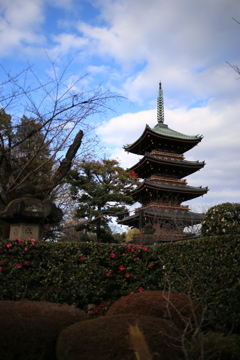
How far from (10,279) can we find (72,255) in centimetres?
125

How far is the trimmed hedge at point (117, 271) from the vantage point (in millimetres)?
5676

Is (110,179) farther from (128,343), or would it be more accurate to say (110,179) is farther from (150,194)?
(128,343)

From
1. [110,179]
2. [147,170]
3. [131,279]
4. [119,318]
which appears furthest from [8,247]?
[147,170]

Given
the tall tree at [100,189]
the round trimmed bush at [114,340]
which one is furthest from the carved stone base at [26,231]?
the tall tree at [100,189]

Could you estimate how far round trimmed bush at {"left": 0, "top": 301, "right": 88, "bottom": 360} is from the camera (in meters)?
3.17

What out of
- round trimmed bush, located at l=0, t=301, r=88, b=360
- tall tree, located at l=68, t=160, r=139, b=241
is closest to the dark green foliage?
round trimmed bush, located at l=0, t=301, r=88, b=360

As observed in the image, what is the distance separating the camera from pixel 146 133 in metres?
30.6

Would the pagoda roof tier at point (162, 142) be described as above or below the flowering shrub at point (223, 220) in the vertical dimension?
above

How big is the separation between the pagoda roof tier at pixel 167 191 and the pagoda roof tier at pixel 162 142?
4125mm

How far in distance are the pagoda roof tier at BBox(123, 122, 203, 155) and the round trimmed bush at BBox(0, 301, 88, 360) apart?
2756cm

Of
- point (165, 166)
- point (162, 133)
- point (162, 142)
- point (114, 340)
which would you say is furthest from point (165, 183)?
point (114, 340)

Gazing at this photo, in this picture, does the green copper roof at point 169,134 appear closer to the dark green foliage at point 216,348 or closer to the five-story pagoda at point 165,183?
the five-story pagoda at point 165,183

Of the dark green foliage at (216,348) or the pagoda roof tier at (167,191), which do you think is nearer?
the dark green foliage at (216,348)

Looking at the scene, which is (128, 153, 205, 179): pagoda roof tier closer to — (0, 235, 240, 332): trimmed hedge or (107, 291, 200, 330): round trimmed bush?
(0, 235, 240, 332): trimmed hedge
